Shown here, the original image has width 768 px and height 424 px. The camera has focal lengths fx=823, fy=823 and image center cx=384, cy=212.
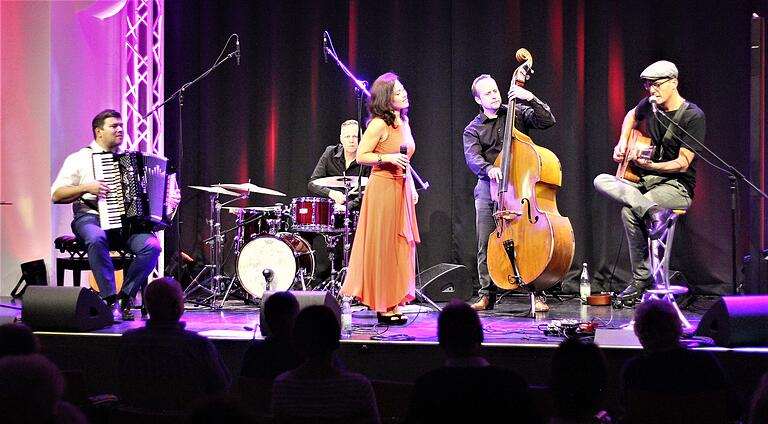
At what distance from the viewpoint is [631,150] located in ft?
22.5

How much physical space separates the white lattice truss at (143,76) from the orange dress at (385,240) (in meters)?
3.47

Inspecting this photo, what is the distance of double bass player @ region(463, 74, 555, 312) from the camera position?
748cm

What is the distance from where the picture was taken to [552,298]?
27.8ft

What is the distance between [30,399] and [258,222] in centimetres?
631

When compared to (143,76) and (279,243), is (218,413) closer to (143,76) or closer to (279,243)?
(279,243)

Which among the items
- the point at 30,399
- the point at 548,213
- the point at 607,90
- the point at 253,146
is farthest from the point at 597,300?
the point at 30,399

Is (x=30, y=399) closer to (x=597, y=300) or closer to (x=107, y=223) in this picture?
(x=107, y=223)

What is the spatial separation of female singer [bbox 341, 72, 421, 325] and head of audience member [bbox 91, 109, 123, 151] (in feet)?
7.09

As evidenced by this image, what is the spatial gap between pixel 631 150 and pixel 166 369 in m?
4.60

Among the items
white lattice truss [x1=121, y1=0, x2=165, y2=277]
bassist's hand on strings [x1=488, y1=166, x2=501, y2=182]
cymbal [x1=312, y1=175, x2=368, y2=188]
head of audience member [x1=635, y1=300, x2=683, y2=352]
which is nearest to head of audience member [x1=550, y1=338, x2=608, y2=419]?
head of audience member [x1=635, y1=300, x2=683, y2=352]

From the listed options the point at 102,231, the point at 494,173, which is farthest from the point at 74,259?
the point at 494,173

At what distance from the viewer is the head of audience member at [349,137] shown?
8.84 metres

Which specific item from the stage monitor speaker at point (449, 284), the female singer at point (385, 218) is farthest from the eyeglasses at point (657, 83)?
the stage monitor speaker at point (449, 284)

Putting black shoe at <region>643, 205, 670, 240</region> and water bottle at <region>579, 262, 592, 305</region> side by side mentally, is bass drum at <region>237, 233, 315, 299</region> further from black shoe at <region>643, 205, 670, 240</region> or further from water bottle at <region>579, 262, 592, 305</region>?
black shoe at <region>643, 205, 670, 240</region>
